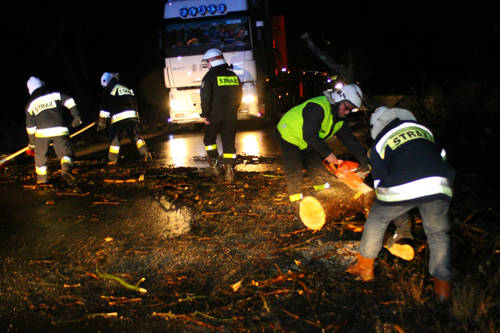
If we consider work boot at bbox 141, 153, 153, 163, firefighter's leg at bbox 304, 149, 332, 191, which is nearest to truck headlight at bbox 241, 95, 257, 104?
work boot at bbox 141, 153, 153, 163

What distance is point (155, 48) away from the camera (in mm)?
21547

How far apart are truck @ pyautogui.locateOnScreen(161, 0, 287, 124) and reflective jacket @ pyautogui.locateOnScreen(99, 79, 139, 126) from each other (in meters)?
3.21

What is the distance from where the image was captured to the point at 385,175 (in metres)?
2.90

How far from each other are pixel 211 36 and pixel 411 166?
8.87m

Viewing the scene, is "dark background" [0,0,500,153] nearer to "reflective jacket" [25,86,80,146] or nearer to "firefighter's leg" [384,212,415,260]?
"reflective jacket" [25,86,80,146]

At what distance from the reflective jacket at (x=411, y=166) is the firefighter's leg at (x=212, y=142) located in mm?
4017

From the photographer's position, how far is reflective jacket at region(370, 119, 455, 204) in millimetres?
2693

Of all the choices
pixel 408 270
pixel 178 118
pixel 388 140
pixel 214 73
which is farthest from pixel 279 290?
pixel 178 118

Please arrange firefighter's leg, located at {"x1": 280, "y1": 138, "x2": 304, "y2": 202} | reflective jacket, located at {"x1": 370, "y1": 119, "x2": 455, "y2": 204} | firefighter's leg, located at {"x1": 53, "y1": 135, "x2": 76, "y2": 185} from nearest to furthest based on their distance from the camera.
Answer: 1. reflective jacket, located at {"x1": 370, "y1": 119, "x2": 455, "y2": 204}
2. firefighter's leg, located at {"x1": 280, "y1": 138, "x2": 304, "y2": 202}
3. firefighter's leg, located at {"x1": 53, "y1": 135, "x2": 76, "y2": 185}

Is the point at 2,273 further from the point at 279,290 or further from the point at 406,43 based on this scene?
the point at 406,43

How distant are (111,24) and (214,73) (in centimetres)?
2012

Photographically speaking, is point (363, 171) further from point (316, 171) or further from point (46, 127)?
point (46, 127)

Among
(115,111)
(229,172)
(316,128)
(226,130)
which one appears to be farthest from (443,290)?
(115,111)

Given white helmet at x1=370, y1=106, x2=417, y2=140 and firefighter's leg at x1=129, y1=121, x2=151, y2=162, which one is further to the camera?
firefighter's leg at x1=129, y1=121, x2=151, y2=162
